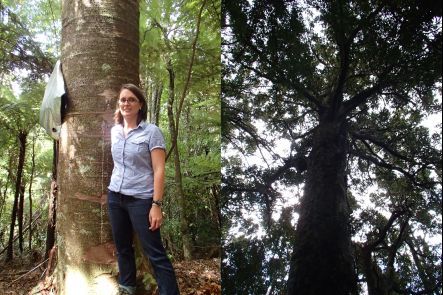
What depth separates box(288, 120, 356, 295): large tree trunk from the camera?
106 cm

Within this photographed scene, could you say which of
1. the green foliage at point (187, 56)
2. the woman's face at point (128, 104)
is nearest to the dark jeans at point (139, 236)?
the woman's face at point (128, 104)

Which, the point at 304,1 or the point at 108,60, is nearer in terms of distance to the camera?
the point at 304,1

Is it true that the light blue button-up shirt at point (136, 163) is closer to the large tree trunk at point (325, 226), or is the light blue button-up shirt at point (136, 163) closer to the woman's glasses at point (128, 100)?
the woman's glasses at point (128, 100)

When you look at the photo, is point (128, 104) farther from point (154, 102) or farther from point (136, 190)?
point (154, 102)

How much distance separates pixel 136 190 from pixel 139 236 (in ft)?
1.05

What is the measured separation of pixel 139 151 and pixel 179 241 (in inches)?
343

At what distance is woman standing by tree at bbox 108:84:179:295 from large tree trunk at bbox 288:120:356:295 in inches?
63.0

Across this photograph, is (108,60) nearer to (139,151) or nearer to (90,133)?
(90,133)

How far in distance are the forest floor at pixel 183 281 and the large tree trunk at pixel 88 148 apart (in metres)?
0.51

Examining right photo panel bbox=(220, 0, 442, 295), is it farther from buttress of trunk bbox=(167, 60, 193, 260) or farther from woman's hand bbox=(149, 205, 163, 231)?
buttress of trunk bbox=(167, 60, 193, 260)

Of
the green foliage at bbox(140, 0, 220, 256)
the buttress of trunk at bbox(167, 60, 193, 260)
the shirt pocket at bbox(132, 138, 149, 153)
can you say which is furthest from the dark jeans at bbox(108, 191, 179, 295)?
the buttress of trunk at bbox(167, 60, 193, 260)

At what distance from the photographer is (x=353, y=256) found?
42.1 inches

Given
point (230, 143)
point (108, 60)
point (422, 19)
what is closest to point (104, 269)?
point (108, 60)

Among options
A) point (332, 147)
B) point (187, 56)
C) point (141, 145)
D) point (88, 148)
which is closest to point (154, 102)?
point (187, 56)
